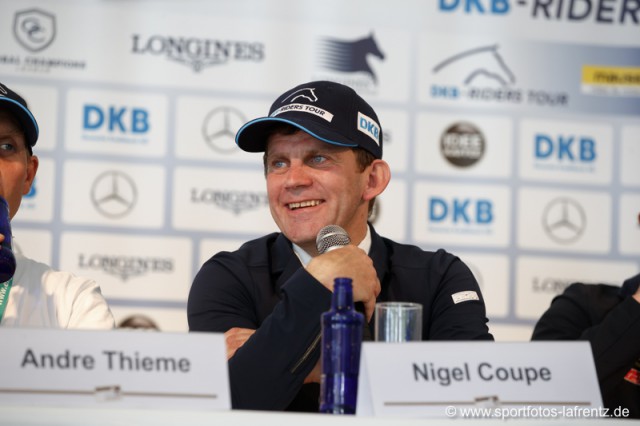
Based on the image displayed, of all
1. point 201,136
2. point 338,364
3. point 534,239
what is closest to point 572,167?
point 534,239

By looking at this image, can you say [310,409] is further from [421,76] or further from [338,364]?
[421,76]

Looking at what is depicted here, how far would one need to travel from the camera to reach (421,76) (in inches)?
147

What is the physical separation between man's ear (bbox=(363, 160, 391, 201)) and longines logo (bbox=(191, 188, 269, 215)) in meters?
1.63

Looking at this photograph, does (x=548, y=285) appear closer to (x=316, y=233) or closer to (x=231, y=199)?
(x=231, y=199)

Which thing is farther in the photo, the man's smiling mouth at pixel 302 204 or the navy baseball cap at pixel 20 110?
the man's smiling mouth at pixel 302 204

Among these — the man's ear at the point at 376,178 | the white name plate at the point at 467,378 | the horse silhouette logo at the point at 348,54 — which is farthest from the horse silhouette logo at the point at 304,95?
the horse silhouette logo at the point at 348,54

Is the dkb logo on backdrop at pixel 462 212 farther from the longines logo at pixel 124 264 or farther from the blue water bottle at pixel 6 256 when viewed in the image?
the blue water bottle at pixel 6 256

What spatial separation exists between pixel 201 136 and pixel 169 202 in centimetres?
30

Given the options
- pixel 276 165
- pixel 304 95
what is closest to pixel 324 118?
pixel 304 95

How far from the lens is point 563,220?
375 cm

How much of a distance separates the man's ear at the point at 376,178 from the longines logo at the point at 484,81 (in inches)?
70.4

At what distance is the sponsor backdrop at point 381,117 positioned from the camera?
3.58m

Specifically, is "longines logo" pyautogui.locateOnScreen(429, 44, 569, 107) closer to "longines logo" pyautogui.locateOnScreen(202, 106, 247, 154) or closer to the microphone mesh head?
"longines logo" pyautogui.locateOnScreen(202, 106, 247, 154)

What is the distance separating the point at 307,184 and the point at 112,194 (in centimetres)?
187
